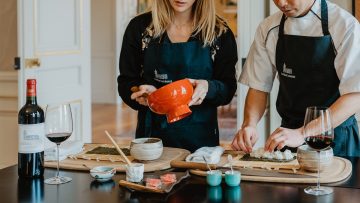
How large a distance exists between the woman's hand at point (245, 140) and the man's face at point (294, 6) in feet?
1.50

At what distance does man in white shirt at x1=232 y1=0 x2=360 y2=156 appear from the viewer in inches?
72.7

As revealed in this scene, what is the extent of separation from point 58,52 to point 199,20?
5.86 ft

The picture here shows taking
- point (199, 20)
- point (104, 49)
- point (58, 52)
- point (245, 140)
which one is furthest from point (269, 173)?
point (104, 49)

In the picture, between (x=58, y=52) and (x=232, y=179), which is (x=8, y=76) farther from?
(x=232, y=179)

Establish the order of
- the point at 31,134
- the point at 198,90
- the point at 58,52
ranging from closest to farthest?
the point at 31,134
the point at 198,90
the point at 58,52

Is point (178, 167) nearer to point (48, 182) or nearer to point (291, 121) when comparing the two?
point (48, 182)

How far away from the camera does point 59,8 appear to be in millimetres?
3670

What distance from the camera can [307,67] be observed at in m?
2.00

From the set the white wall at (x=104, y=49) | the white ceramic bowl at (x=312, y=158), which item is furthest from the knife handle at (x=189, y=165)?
the white wall at (x=104, y=49)

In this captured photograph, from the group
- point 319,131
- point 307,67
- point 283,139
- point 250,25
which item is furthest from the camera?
point 250,25

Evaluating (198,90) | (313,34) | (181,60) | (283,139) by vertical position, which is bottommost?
(283,139)

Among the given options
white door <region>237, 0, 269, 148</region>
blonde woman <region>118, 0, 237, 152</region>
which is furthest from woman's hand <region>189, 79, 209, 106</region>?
white door <region>237, 0, 269, 148</region>

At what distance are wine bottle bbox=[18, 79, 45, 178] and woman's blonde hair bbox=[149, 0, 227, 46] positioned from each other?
0.80 metres

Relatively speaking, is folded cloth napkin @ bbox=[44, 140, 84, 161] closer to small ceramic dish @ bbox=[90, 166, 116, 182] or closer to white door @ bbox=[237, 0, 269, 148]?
small ceramic dish @ bbox=[90, 166, 116, 182]
